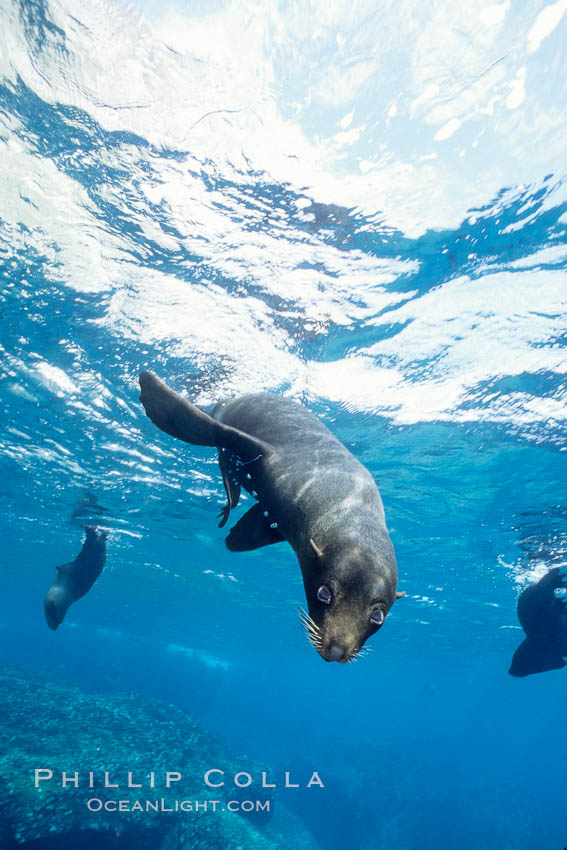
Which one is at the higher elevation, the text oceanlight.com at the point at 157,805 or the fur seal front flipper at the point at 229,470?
the fur seal front flipper at the point at 229,470

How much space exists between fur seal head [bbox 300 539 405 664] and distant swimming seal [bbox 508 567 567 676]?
10132mm

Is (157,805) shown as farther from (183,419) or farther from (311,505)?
(311,505)

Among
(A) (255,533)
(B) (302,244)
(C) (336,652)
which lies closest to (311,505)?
(A) (255,533)

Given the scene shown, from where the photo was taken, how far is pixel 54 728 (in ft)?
58.3

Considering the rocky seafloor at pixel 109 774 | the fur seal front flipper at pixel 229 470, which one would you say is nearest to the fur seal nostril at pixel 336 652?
the fur seal front flipper at pixel 229 470

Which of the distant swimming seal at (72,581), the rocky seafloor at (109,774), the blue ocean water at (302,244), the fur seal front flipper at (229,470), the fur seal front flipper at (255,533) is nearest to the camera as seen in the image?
the fur seal front flipper at (255,533)

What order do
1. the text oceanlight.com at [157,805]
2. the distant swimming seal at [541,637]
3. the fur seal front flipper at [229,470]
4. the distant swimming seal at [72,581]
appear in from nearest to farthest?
the fur seal front flipper at [229,470] < the distant swimming seal at [541,637] < the distant swimming seal at [72,581] < the text oceanlight.com at [157,805]

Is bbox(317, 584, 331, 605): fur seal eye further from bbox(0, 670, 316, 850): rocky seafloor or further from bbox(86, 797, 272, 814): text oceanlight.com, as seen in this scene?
bbox(86, 797, 272, 814): text oceanlight.com

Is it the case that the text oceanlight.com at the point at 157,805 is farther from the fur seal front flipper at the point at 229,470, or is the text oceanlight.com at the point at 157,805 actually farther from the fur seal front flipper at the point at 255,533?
the fur seal front flipper at the point at 255,533

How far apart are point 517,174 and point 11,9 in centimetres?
630

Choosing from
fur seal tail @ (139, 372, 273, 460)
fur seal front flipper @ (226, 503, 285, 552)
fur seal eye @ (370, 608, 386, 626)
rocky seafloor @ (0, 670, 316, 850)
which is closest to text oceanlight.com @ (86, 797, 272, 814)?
rocky seafloor @ (0, 670, 316, 850)

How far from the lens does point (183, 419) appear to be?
3590 mm

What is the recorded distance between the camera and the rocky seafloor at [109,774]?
11.8m

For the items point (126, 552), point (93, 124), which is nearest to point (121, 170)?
point (93, 124)
